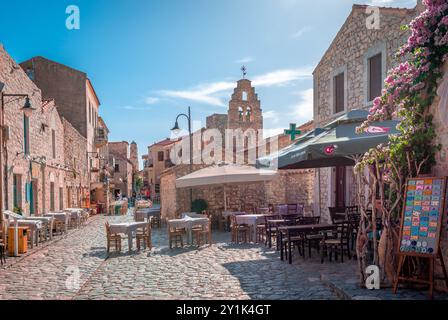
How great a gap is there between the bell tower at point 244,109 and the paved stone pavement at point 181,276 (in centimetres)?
2008

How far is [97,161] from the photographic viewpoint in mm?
33344

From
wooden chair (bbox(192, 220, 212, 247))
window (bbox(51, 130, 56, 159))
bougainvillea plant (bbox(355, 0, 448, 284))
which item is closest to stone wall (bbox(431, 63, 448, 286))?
bougainvillea plant (bbox(355, 0, 448, 284))

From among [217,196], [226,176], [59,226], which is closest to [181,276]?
[226,176]

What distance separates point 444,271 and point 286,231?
3.44 meters

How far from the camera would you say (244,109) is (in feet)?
97.5

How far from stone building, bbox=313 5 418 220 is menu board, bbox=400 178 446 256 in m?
6.76

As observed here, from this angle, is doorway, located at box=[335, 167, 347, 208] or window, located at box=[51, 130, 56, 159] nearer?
doorway, located at box=[335, 167, 347, 208]

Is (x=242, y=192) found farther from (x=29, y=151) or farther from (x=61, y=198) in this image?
(x=61, y=198)

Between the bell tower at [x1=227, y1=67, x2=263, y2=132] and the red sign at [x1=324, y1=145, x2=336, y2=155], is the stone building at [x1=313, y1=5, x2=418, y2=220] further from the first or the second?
the bell tower at [x1=227, y1=67, x2=263, y2=132]

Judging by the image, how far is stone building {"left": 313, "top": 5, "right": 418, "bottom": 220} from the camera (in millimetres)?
11266

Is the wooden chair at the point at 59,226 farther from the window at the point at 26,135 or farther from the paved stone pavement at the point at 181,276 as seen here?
the paved stone pavement at the point at 181,276

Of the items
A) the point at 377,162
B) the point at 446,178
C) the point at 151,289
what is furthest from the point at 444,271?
the point at 151,289

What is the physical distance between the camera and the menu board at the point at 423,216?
15.9ft
